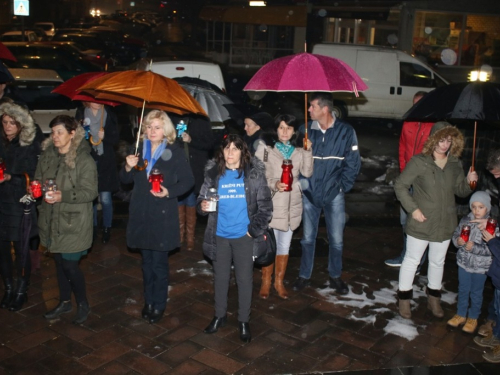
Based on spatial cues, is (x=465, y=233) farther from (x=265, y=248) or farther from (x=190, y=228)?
(x=190, y=228)

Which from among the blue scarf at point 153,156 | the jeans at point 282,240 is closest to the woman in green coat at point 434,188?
the jeans at point 282,240

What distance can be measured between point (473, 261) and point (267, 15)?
23.2 meters

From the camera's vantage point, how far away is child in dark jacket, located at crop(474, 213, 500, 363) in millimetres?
5402

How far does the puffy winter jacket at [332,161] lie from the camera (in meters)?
6.51

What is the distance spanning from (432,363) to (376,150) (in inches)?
388

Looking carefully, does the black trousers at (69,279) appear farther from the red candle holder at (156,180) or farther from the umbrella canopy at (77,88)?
the umbrella canopy at (77,88)

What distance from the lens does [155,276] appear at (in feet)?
19.5

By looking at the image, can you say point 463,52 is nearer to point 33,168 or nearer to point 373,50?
point 373,50

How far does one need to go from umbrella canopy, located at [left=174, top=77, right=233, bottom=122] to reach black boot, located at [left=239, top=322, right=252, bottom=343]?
10.2ft

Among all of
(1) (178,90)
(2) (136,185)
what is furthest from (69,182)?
(1) (178,90)

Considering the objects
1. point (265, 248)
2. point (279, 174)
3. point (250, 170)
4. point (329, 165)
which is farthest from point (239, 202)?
point (329, 165)

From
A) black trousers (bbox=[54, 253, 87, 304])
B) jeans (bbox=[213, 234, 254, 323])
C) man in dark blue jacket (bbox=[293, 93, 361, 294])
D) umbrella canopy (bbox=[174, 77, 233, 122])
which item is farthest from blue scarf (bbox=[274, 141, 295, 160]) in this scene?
black trousers (bbox=[54, 253, 87, 304])

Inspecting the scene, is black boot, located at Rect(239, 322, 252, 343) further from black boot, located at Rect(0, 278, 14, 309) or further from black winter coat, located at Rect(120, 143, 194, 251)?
black boot, located at Rect(0, 278, 14, 309)

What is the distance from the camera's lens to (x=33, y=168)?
6098 millimetres
